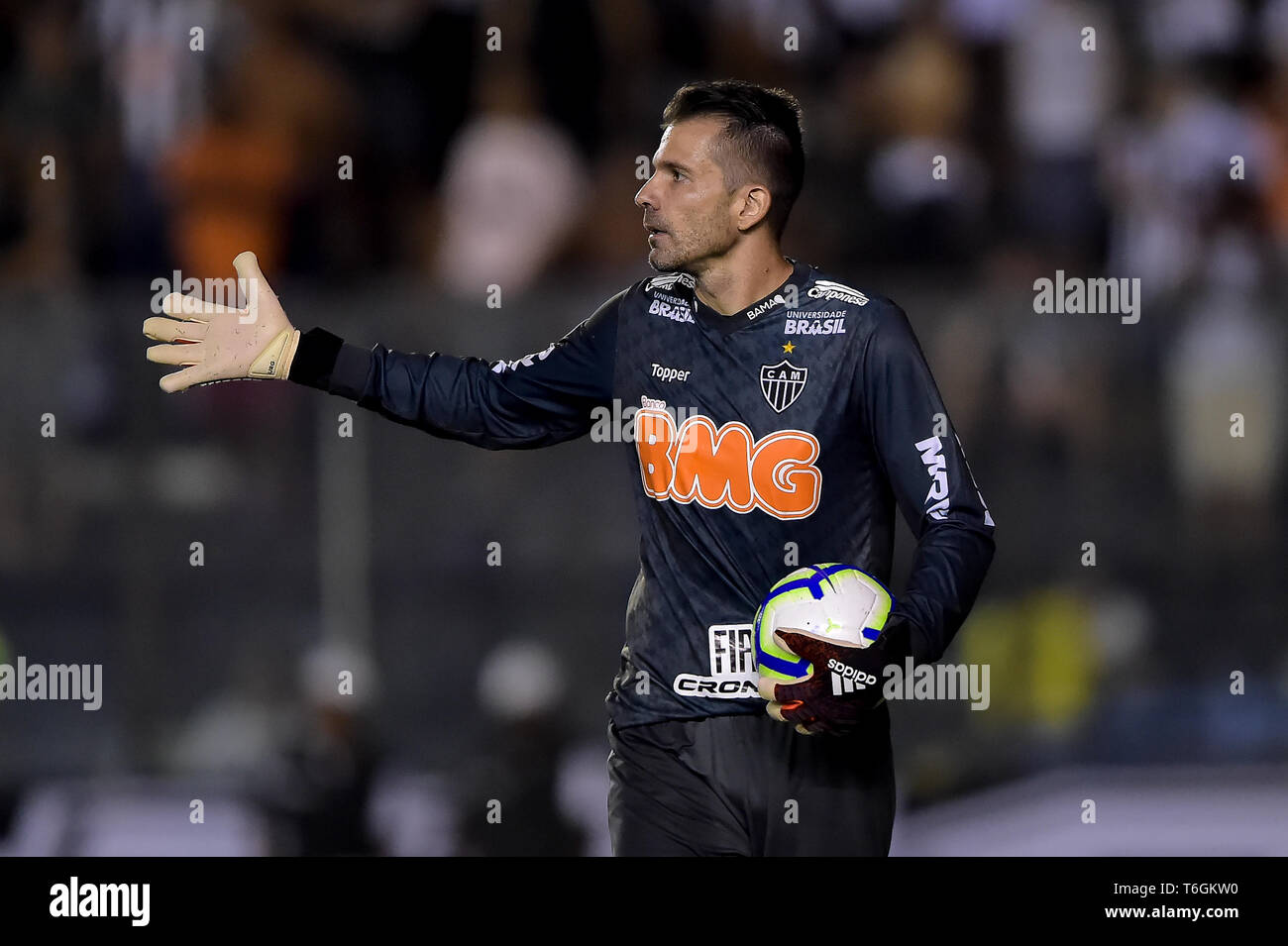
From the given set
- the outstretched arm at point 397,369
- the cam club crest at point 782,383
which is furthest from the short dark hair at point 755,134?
the outstretched arm at point 397,369

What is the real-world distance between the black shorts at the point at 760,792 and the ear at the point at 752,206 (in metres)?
1.38

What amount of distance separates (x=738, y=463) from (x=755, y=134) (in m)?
0.93

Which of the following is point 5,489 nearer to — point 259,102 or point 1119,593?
point 259,102

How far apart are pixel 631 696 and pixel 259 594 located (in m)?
3.94

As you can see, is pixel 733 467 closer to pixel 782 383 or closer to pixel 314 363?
pixel 782 383

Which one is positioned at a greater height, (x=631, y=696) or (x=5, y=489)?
(x=5, y=489)

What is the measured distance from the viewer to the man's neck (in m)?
Result: 5.58

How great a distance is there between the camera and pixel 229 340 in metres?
5.77

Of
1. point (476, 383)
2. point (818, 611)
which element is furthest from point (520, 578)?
point (818, 611)

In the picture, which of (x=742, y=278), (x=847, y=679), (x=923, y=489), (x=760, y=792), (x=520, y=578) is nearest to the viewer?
(x=847, y=679)

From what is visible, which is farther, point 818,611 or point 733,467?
point 733,467
